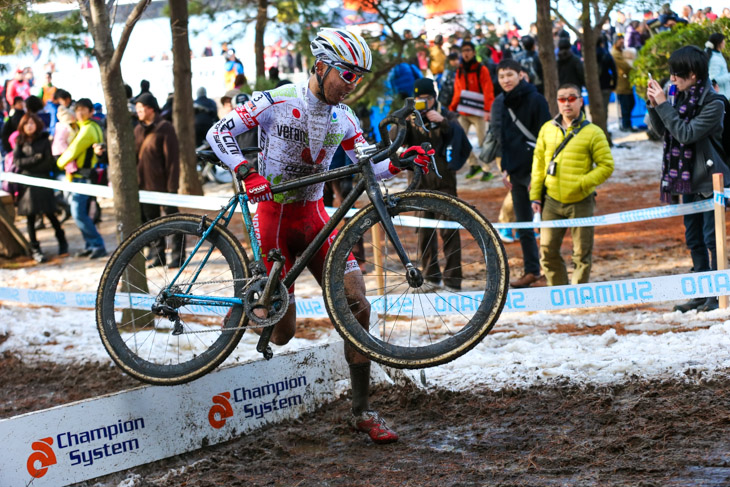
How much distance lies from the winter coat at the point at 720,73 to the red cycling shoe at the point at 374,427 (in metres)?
7.36

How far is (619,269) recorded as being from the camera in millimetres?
10000

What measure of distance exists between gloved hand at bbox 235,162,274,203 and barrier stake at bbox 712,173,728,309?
4190 millimetres

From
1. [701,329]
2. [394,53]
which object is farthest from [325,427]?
[394,53]

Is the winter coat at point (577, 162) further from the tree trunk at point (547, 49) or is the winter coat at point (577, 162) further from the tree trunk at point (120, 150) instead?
the tree trunk at point (547, 49)

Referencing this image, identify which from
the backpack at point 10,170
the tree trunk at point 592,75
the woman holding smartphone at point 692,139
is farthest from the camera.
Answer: the tree trunk at point 592,75

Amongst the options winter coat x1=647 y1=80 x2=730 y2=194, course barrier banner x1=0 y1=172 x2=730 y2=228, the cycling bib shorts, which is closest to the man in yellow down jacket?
course barrier banner x1=0 y1=172 x2=730 y2=228

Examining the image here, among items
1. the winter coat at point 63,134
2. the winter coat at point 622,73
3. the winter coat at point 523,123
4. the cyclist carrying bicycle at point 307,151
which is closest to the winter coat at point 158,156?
the winter coat at point 63,134

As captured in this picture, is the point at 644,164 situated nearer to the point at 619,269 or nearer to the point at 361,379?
the point at 619,269

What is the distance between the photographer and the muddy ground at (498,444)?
4.52m

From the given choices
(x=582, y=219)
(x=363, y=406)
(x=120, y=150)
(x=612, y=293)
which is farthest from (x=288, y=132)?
(x=582, y=219)

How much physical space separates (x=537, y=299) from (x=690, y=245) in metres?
2.17

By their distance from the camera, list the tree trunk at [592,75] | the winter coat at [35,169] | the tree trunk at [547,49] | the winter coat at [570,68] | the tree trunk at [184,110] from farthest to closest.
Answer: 1. the winter coat at [570,68]
2. the tree trunk at [592,75]
3. the tree trunk at [184,110]
4. the tree trunk at [547,49]
5. the winter coat at [35,169]

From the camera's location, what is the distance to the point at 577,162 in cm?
816

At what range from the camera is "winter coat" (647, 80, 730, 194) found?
24.0 feet
